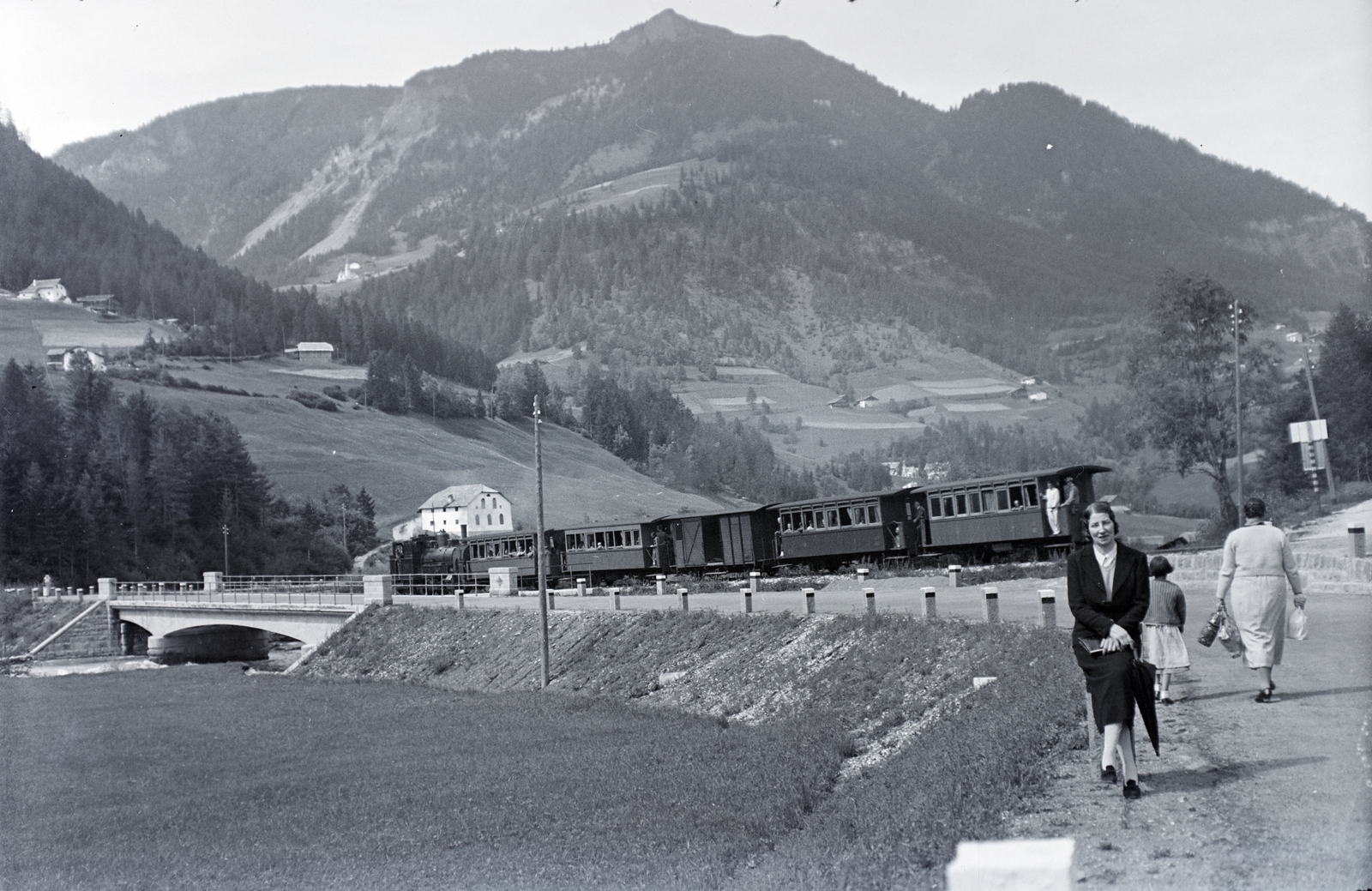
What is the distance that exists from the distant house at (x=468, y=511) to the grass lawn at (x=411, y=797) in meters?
66.9

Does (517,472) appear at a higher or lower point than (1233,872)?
higher

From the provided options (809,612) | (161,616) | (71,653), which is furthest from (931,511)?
(71,653)

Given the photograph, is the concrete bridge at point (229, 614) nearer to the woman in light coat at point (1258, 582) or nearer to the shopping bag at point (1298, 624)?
the woman in light coat at point (1258, 582)

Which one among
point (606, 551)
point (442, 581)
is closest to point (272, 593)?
point (442, 581)

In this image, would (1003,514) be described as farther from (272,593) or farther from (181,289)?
(181,289)

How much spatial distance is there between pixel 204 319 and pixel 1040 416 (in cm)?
11423

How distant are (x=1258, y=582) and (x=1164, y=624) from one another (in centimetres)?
95

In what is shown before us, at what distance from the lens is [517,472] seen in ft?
393

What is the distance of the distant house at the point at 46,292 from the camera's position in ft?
511

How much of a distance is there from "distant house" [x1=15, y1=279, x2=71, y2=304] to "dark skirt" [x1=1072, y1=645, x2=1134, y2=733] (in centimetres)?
17285

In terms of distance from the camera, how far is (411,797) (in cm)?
1523

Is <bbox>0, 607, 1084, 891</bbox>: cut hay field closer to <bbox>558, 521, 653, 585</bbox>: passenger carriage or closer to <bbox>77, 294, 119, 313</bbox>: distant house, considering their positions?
<bbox>558, 521, 653, 585</bbox>: passenger carriage

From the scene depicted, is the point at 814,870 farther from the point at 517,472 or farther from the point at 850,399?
the point at 850,399

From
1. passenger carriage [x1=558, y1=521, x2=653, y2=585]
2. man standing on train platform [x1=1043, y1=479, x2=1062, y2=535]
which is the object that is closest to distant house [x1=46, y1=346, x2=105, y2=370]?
passenger carriage [x1=558, y1=521, x2=653, y2=585]
